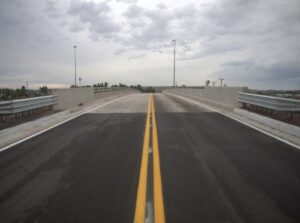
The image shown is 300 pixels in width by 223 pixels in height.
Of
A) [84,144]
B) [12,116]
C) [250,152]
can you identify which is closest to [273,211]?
[250,152]

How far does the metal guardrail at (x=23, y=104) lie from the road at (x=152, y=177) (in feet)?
8.44

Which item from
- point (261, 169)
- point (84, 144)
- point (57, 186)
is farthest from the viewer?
point (84, 144)

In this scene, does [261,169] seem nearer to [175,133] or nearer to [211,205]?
[211,205]

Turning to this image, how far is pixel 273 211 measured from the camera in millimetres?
3631

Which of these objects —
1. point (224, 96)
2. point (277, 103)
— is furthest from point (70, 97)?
point (277, 103)

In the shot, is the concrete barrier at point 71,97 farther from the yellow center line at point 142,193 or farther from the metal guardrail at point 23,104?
the yellow center line at point 142,193

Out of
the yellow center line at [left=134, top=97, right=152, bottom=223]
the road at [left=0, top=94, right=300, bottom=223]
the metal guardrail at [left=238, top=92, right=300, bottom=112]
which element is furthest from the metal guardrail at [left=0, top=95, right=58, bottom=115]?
the metal guardrail at [left=238, top=92, right=300, bottom=112]

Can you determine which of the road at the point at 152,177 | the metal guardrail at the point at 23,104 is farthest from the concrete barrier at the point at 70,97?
the road at the point at 152,177

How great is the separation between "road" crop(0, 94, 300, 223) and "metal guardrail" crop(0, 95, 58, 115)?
2573 mm

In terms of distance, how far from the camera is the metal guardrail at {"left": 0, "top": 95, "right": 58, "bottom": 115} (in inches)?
386

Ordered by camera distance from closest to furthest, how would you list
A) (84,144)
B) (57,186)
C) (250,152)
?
1. (57,186)
2. (250,152)
3. (84,144)

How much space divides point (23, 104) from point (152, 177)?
27.2ft

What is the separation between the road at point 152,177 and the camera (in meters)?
3.61

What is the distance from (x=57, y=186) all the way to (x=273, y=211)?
11.3 ft
